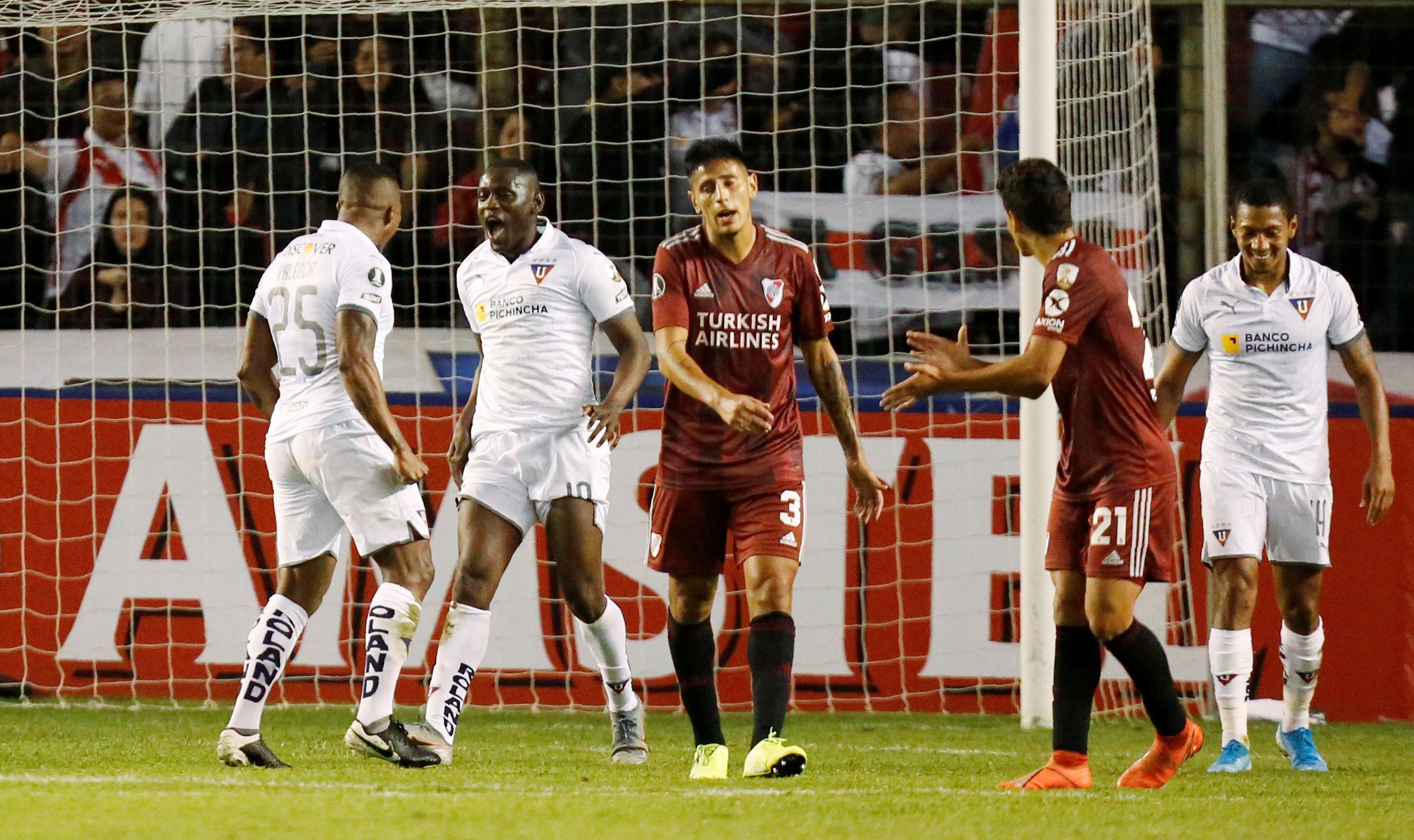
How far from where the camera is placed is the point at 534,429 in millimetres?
6008

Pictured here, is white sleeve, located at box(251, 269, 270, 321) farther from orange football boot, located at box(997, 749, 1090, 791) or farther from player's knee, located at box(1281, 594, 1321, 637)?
player's knee, located at box(1281, 594, 1321, 637)

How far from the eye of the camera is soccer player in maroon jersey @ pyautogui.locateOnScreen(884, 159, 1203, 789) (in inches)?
202

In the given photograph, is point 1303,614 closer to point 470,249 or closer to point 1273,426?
point 1273,426

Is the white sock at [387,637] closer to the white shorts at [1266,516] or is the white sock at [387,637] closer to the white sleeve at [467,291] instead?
the white sleeve at [467,291]

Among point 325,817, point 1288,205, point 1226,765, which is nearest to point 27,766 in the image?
point 325,817

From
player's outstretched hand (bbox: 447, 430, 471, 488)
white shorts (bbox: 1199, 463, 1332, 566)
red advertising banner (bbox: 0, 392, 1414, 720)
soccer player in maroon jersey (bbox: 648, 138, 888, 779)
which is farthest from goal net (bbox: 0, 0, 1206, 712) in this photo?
soccer player in maroon jersey (bbox: 648, 138, 888, 779)

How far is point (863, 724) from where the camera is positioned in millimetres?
7805

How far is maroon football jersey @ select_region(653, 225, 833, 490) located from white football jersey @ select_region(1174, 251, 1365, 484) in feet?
5.41

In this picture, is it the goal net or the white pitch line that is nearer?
the white pitch line

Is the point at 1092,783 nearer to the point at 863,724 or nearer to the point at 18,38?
the point at 863,724

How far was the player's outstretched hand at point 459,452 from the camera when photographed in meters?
6.36

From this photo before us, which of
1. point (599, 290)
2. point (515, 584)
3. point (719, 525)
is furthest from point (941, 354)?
point (515, 584)

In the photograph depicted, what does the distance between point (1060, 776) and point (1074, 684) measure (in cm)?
27

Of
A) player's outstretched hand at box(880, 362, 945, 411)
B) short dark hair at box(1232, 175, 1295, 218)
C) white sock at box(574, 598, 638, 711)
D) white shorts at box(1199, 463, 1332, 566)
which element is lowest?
white sock at box(574, 598, 638, 711)
